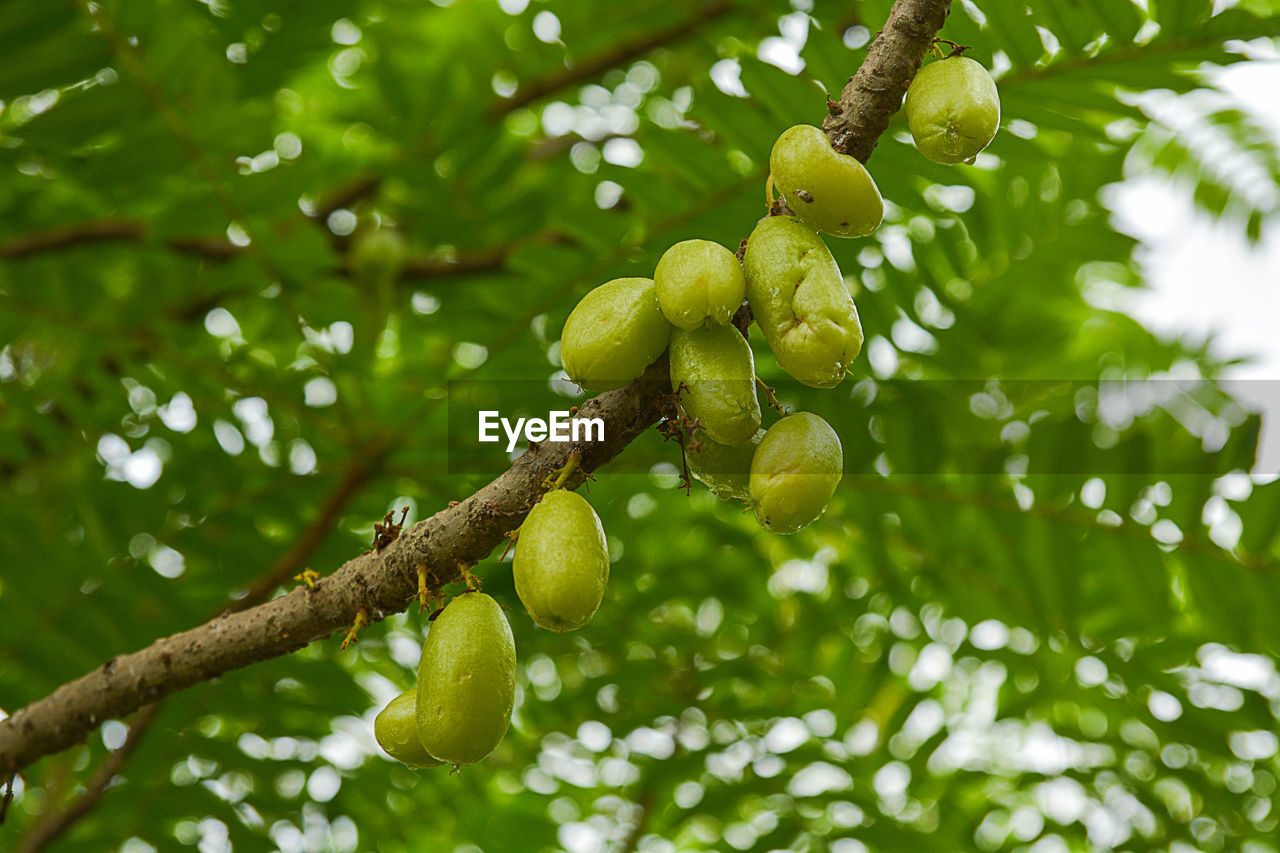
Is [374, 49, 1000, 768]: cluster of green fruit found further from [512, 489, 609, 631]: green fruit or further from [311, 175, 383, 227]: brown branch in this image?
[311, 175, 383, 227]: brown branch

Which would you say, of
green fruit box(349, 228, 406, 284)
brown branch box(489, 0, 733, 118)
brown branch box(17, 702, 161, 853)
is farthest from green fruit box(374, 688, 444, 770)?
brown branch box(489, 0, 733, 118)

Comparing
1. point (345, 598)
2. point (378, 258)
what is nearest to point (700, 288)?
point (345, 598)

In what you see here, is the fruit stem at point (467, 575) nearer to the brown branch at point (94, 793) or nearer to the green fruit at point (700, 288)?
the green fruit at point (700, 288)

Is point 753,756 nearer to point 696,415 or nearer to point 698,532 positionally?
point 698,532

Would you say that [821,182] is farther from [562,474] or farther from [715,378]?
[562,474]

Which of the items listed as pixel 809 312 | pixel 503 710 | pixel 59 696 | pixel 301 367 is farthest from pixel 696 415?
pixel 301 367

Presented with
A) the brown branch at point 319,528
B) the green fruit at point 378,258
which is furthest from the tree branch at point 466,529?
the green fruit at point 378,258
